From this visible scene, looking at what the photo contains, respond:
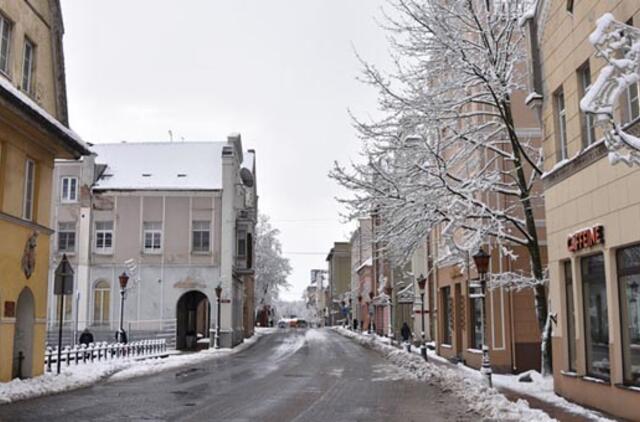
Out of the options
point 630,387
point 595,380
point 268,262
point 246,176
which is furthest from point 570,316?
point 268,262

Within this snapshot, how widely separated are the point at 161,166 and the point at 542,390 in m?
35.1

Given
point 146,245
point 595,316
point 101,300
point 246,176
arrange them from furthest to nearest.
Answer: point 246,176 → point 146,245 → point 101,300 → point 595,316

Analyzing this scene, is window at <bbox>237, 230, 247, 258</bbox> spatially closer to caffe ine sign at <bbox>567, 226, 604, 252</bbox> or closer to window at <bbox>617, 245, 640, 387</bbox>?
caffe ine sign at <bbox>567, 226, 604, 252</bbox>

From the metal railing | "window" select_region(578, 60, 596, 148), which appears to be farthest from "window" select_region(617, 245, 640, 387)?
the metal railing

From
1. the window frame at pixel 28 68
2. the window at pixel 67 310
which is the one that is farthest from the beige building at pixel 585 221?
the window at pixel 67 310

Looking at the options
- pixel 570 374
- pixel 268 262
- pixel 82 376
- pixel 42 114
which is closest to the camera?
pixel 570 374

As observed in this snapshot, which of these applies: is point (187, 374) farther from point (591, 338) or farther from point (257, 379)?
point (591, 338)

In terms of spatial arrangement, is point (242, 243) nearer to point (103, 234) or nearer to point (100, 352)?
point (103, 234)

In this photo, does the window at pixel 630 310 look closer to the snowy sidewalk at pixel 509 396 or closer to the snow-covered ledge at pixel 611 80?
the snowy sidewalk at pixel 509 396

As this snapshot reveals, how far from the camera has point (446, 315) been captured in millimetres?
32156

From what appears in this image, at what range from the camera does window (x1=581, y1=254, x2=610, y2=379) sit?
45.1 feet

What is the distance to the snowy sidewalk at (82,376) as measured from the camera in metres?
16.6

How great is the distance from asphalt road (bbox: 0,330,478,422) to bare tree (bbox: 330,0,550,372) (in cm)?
445

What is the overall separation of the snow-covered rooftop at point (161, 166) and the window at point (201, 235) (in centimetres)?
223
